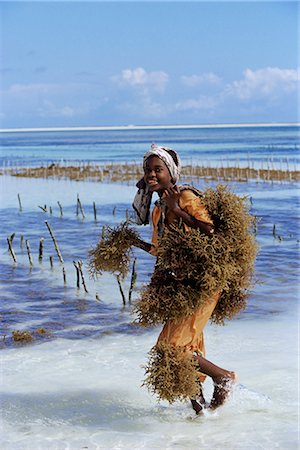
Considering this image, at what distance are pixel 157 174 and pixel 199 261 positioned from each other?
545 mm

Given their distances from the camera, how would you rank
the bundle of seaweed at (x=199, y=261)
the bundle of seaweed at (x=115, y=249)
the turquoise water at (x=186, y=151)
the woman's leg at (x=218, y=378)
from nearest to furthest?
1. the bundle of seaweed at (x=199, y=261)
2. the woman's leg at (x=218, y=378)
3. the bundle of seaweed at (x=115, y=249)
4. the turquoise water at (x=186, y=151)

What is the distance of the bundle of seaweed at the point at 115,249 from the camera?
14.5 ft

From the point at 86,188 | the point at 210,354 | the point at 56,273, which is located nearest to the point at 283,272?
the point at 56,273

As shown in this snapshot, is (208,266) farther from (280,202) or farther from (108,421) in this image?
(280,202)

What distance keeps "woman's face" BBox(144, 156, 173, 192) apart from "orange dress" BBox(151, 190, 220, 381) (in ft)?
0.40

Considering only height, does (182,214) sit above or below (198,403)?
above

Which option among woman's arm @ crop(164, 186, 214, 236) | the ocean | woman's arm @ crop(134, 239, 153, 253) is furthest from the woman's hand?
the ocean

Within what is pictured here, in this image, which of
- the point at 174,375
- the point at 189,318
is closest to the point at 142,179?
the point at 189,318

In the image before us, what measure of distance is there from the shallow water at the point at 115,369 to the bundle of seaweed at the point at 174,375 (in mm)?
374

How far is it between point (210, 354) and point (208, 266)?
Answer: 2.08 m

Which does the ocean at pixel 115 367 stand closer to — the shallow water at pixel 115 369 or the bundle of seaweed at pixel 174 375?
the shallow water at pixel 115 369

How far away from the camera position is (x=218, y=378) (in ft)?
14.3

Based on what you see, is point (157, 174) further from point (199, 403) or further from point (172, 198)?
point (199, 403)

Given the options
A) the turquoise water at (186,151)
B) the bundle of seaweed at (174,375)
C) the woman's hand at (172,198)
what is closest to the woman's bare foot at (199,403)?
the bundle of seaweed at (174,375)
